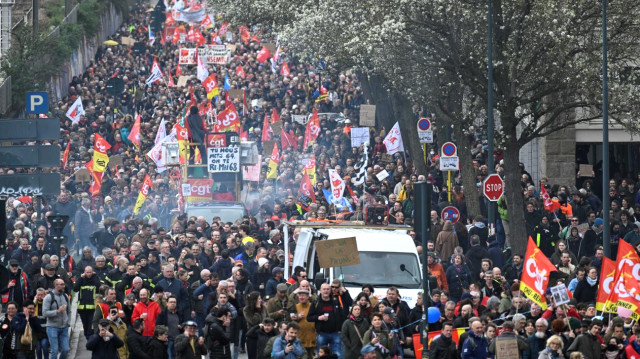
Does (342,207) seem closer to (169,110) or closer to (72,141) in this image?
(72,141)

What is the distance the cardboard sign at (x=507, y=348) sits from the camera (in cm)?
1892

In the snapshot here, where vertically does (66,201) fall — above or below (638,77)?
below

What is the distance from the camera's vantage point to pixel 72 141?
148 feet

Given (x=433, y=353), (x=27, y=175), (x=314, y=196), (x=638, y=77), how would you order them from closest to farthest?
(x=433, y=353) < (x=27, y=175) < (x=638, y=77) < (x=314, y=196)

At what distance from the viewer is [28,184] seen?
77.7 feet

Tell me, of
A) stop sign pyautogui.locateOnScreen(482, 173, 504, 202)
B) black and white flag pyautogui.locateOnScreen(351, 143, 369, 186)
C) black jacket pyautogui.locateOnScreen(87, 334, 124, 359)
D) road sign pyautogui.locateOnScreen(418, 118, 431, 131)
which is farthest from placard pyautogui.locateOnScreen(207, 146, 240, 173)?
black jacket pyautogui.locateOnScreen(87, 334, 124, 359)

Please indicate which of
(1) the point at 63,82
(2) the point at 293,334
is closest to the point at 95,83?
(1) the point at 63,82

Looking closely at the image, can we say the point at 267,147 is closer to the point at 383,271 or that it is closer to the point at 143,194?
the point at 143,194

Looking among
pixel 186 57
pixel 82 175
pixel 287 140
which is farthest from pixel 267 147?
pixel 186 57

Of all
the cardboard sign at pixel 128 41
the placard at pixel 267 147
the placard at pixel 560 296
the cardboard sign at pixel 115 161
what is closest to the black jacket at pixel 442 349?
the placard at pixel 560 296

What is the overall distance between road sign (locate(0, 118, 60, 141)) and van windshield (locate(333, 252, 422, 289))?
5704 millimetres

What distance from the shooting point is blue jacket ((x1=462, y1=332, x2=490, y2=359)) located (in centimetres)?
1930

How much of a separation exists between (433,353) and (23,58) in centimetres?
3080

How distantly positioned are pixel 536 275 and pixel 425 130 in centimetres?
1558
